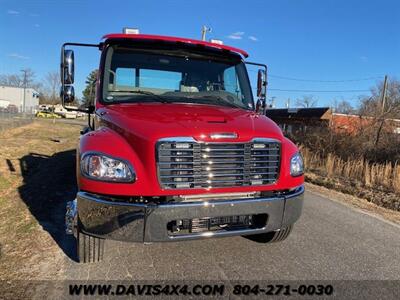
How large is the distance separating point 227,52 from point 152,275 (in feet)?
10.5

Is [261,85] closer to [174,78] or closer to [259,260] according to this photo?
[174,78]

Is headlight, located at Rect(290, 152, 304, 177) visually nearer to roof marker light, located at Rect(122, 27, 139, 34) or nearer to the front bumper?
the front bumper

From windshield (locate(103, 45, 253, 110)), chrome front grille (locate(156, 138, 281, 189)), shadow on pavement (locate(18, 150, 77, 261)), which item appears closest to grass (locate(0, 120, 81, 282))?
shadow on pavement (locate(18, 150, 77, 261))

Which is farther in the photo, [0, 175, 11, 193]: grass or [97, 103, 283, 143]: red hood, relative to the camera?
[0, 175, 11, 193]: grass

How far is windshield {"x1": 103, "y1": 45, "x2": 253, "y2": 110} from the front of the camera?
5090 millimetres

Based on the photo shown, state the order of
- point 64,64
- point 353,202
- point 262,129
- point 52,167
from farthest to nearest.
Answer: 1. point 52,167
2. point 353,202
3. point 64,64
4. point 262,129

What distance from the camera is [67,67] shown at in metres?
5.26

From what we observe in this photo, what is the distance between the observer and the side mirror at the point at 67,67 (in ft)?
17.1

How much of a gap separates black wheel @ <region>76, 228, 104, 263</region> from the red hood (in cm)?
116

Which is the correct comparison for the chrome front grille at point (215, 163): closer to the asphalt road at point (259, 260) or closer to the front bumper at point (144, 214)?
the front bumper at point (144, 214)

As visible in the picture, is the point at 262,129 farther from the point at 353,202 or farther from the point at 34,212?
the point at 353,202

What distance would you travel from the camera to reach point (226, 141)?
4.02 meters

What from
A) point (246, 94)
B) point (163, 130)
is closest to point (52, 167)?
point (246, 94)

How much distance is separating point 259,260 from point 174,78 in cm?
256
